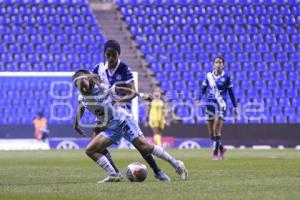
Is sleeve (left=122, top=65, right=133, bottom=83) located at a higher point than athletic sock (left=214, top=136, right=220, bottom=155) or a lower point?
higher

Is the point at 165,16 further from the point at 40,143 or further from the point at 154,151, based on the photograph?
the point at 154,151

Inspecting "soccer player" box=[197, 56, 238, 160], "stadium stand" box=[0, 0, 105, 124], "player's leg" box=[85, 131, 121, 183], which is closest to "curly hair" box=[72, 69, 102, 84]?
"player's leg" box=[85, 131, 121, 183]

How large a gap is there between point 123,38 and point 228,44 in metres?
4.61

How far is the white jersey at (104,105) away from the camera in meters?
12.6

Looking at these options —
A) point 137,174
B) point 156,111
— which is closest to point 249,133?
point 156,111

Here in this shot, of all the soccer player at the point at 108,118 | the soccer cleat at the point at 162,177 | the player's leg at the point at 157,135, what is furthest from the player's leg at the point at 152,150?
the player's leg at the point at 157,135

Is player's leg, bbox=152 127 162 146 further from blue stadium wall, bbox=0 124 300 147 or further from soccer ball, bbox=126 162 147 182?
soccer ball, bbox=126 162 147 182

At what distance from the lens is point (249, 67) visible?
3756cm

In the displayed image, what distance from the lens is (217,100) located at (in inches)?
858

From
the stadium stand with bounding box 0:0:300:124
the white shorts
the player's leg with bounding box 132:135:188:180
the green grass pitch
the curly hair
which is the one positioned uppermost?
the stadium stand with bounding box 0:0:300:124

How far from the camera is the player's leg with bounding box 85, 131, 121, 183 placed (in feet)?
42.5

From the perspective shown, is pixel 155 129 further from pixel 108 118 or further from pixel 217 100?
pixel 108 118

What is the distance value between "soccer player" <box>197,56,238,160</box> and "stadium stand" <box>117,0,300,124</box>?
13.6 m

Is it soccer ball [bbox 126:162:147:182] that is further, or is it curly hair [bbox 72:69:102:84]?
soccer ball [bbox 126:162:147:182]
